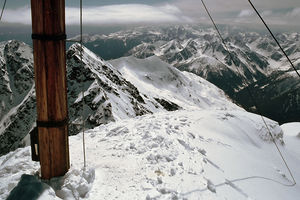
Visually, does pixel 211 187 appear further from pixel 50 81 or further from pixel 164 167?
pixel 50 81

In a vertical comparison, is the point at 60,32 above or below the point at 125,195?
above

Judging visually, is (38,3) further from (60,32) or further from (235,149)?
(235,149)

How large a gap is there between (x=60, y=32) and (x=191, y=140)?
8.46m

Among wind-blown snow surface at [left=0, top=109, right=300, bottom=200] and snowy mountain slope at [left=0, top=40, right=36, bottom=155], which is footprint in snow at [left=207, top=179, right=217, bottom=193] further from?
snowy mountain slope at [left=0, top=40, right=36, bottom=155]

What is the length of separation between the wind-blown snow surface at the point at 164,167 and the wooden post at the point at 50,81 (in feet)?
2.81

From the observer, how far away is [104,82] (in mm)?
99188

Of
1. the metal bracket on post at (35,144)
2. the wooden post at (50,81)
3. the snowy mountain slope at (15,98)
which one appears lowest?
the snowy mountain slope at (15,98)

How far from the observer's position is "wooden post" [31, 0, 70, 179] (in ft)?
20.3

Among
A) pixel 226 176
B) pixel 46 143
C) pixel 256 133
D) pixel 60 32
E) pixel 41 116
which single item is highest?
pixel 60 32

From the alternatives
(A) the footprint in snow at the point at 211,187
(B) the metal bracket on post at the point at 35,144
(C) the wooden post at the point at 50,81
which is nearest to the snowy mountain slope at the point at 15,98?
(B) the metal bracket on post at the point at 35,144

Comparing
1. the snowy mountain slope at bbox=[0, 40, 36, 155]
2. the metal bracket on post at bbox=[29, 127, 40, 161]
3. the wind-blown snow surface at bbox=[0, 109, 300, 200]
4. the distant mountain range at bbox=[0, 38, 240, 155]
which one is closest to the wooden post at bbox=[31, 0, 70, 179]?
the metal bracket on post at bbox=[29, 127, 40, 161]

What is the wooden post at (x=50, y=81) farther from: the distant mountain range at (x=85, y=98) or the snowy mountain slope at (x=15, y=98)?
the snowy mountain slope at (x=15, y=98)

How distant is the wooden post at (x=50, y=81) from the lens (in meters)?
6.20

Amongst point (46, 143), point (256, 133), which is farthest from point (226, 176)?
point (256, 133)
